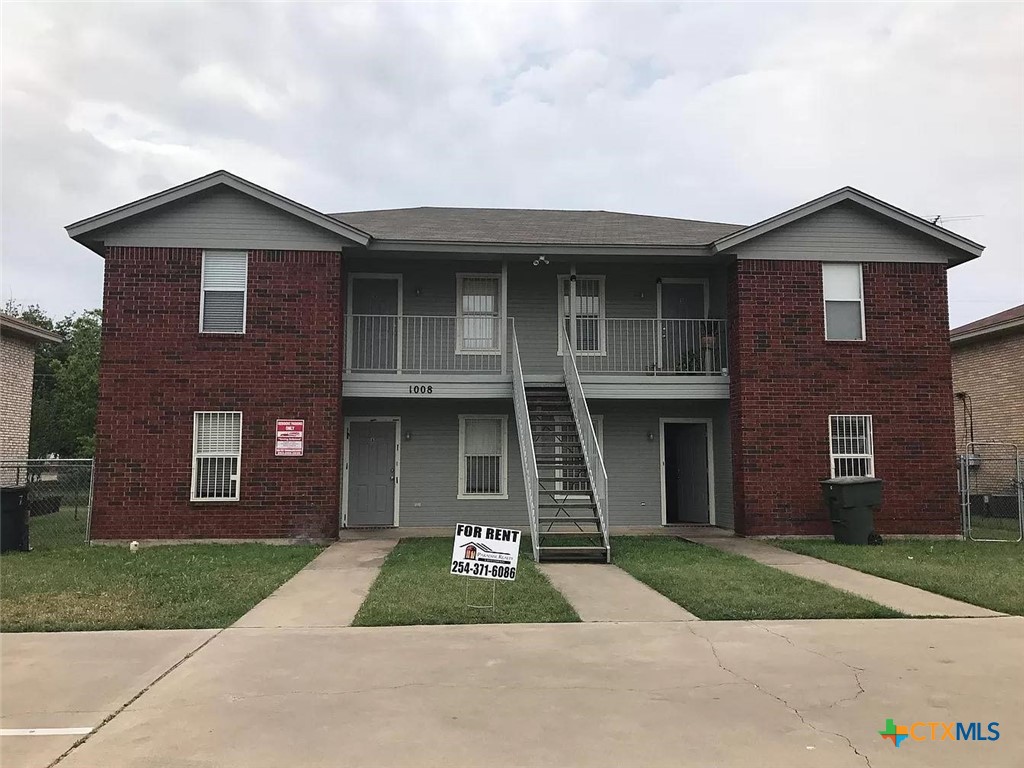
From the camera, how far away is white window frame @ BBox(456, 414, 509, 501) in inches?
570

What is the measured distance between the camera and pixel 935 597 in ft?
26.9

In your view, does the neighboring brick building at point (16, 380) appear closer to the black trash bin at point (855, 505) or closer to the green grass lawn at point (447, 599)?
the green grass lawn at point (447, 599)

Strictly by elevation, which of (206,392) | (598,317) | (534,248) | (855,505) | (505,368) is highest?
(534,248)

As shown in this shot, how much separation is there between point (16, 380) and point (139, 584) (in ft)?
45.3

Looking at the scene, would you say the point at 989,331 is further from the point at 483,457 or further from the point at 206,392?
the point at 206,392

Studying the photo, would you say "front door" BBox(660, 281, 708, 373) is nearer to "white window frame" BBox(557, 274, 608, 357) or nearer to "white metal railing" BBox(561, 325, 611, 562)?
"white window frame" BBox(557, 274, 608, 357)

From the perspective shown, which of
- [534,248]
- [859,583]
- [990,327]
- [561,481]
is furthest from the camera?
[990,327]

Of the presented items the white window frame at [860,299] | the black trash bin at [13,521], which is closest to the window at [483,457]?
the white window frame at [860,299]

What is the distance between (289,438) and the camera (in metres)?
12.6

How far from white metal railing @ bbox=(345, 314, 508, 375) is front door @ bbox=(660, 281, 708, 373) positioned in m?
3.38

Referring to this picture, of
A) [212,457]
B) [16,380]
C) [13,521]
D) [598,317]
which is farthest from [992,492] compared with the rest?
[16,380]

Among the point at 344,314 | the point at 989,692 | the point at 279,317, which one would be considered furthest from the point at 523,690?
the point at 344,314

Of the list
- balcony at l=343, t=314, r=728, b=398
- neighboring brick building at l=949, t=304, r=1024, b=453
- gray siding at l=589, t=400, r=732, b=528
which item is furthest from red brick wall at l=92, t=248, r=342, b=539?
neighboring brick building at l=949, t=304, r=1024, b=453

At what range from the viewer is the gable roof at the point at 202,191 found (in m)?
12.4
